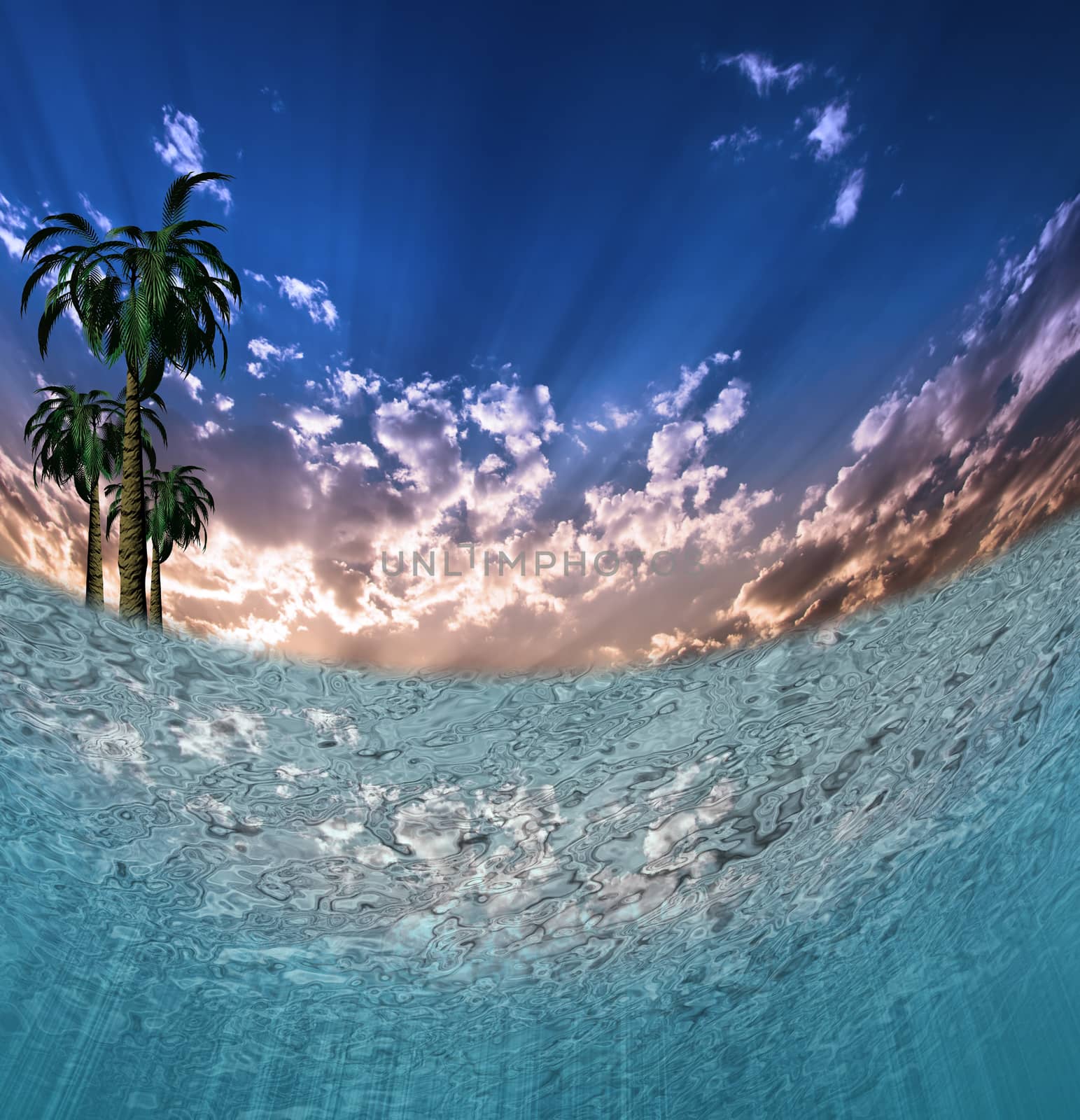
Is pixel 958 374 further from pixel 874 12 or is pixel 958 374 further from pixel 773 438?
pixel 874 12

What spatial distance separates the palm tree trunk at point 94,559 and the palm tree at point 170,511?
16 centimetres

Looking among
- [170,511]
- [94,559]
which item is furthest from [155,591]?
[170,511]

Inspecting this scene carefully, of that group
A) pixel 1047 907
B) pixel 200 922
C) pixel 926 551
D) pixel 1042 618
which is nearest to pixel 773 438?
pixel 926 551

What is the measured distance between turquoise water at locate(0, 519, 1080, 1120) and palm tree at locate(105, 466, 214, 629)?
137 cm

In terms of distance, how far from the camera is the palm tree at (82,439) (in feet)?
31.1

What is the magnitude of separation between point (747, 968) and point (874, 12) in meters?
23.2

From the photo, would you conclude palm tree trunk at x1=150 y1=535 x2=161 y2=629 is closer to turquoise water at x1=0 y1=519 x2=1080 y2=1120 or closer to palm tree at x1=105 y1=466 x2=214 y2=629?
palm tree at x1=105 y1=466 x2=214 y2=629

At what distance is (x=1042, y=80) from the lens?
7.79 metres

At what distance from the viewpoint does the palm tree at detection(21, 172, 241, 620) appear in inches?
338

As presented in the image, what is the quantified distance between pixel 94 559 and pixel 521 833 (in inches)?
375

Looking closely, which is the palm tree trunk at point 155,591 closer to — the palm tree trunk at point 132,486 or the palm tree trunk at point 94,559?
the palm tree trunk at point 94,559

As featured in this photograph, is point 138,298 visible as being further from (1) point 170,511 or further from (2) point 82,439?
(1) point 170,511

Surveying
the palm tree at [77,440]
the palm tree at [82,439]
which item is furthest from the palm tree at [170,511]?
the palm tree at [77,440]

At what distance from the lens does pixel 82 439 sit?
9500 millimetres
